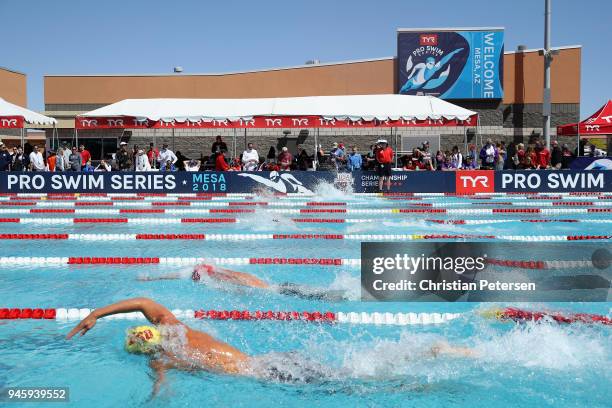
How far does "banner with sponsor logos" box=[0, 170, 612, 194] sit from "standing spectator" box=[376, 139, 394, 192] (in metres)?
0.37

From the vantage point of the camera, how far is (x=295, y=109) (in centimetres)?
1834

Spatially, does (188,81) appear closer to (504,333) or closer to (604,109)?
(604,109)

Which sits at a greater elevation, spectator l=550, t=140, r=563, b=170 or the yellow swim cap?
spectator l=550, t=140, r=563, b=170

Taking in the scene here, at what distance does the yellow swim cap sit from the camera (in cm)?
400

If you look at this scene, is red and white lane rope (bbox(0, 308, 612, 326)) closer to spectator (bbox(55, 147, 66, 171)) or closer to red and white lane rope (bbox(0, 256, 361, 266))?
red and white lane rope (bbox(0, 256, 361, 266))

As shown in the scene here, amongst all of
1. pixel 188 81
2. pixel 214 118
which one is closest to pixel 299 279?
pixel 214 118

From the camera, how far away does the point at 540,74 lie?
25.0 meters

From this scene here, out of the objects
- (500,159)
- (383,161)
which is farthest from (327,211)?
(500,159)

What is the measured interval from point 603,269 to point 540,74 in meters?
22.4

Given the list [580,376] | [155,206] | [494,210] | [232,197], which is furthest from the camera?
[232,197]

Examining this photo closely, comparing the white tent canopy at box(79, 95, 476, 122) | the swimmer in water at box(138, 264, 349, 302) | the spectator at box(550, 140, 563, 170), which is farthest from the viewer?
the spectator at box(550, 140, 563, 170)

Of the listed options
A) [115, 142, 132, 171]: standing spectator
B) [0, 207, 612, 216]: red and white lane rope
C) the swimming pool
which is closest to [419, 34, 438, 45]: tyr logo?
[115, 142, 132, 171]: standing spectator

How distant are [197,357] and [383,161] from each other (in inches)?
482

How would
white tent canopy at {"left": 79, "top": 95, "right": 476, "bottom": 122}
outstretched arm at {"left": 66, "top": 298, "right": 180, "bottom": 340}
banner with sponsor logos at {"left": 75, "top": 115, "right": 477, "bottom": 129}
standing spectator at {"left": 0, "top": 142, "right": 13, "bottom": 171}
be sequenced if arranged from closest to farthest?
1. outstretched arm at {"left": 66, "top": 298, "right": 180, "bottom": 340}
2. standing spectator at {"left": 0, "top": 142, "right": 13, "bottom": 171}
3. banner with sponsor logos at {"left": 75, "top": 115, "right": 477, "bottom": 129}
4. white tent canopy at {"left": 79, "top": 95, "right": 476, "bottom": 122}
